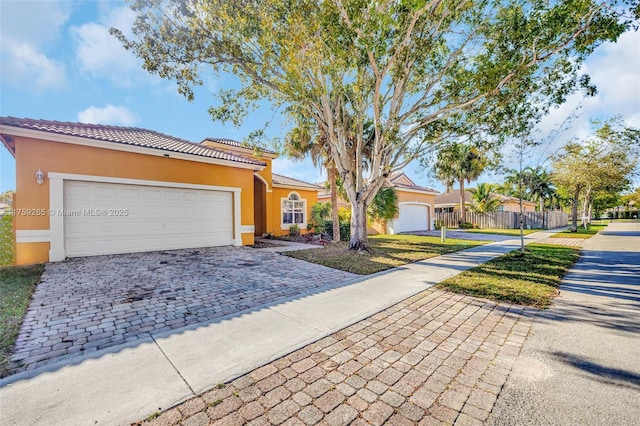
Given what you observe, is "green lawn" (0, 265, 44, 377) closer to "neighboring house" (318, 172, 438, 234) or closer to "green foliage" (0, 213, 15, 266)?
"green foliage" (0, 213, 15, 266)

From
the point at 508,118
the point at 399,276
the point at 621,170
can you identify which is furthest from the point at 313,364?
the point at 621,170

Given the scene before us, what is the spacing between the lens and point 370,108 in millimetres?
11055

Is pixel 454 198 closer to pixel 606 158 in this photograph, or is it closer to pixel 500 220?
pixel 500 220

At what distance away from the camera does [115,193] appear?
9734 millimetres

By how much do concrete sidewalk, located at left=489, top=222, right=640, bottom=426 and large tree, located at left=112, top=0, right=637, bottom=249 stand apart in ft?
21.3

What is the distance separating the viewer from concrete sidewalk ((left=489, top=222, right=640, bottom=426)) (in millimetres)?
2348

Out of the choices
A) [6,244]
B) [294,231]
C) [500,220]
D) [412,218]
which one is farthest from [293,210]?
[500,220]

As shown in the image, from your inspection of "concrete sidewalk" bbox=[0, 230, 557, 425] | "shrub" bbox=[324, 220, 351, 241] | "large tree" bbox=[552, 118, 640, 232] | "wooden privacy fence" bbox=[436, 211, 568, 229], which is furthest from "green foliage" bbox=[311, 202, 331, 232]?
"large tree" bbox=[552, 118, 640, 232]

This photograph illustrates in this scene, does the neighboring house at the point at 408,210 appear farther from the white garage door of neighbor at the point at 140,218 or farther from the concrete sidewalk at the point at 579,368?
the concrete sidewalk at the point at 579,368

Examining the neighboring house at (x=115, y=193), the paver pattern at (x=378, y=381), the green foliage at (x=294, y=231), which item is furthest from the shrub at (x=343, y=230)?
the paver pattern at (x=378, y=381)

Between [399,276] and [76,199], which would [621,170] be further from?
[76,199]

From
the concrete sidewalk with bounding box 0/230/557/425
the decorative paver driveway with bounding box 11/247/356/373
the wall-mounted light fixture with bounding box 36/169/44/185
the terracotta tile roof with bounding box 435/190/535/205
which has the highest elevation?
the terracotta tile roof with bounding box 435/190/535/205

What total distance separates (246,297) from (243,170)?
8710 mm

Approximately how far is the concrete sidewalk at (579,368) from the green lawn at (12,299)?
17.9ft
